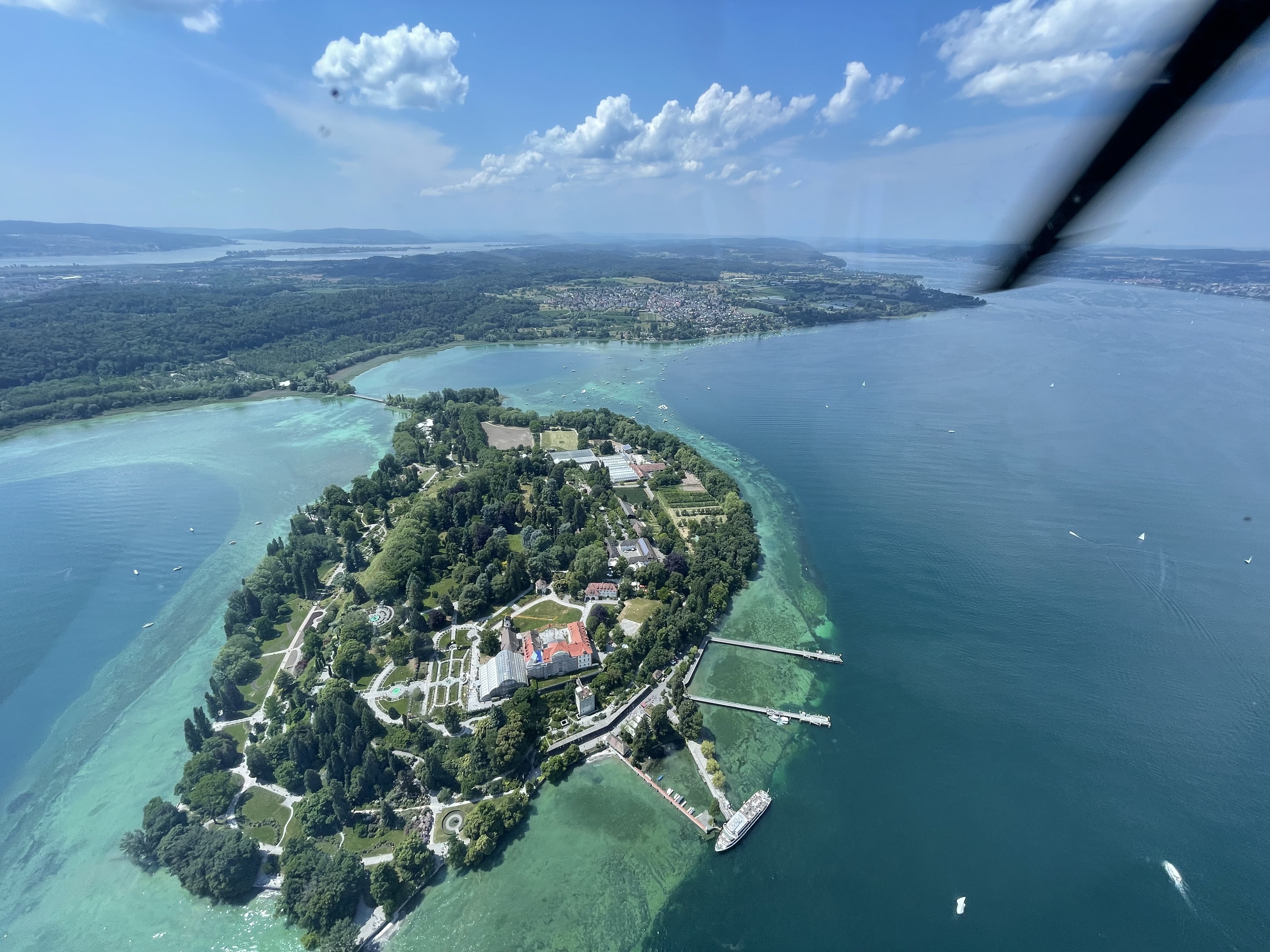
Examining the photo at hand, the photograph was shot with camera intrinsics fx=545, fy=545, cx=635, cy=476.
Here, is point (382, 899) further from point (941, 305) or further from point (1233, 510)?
point (941, 305)

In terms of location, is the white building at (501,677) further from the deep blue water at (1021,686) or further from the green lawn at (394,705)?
the deep blue water at (1021,686)

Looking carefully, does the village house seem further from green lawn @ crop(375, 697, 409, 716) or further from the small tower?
green lawn @ crop(375, 697, 409, 716)

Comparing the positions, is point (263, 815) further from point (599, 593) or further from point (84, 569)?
point (84, 569)

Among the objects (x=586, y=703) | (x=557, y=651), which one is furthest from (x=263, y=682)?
(x=586, y=703)

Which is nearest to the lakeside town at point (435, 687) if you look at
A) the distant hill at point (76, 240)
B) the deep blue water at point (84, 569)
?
the deep blue water at point (84, 569)

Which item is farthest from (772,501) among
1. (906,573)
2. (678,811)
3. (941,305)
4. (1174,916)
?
(941,305)

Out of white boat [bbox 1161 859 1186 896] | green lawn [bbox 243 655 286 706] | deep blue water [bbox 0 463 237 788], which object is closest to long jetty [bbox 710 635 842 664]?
white boat [bbox 1161 859 1186 896]
